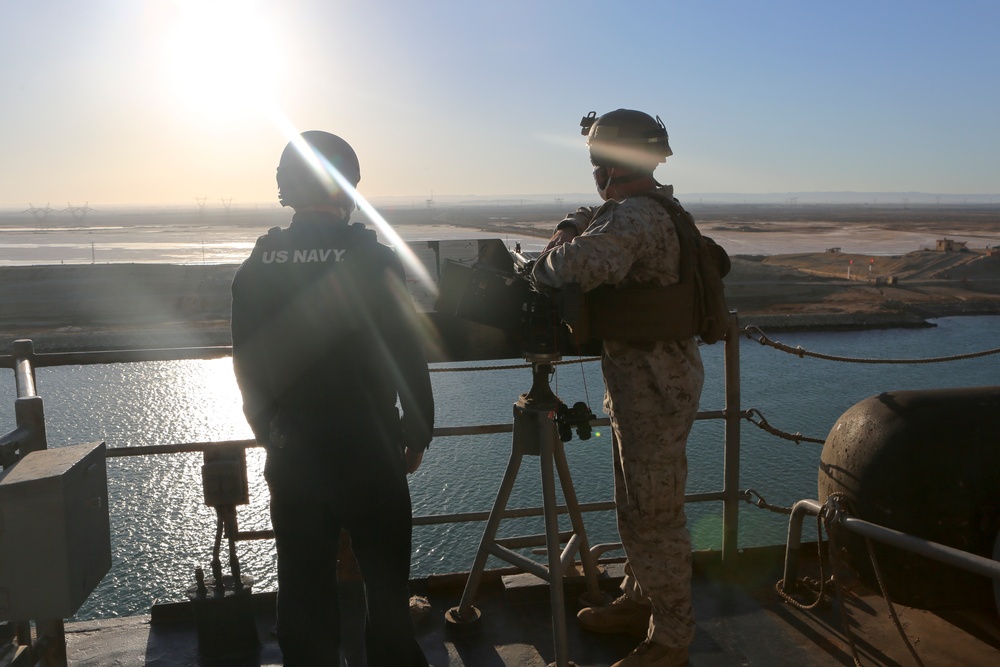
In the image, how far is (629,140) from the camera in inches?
108

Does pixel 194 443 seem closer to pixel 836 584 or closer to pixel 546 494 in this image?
pixel 546 494

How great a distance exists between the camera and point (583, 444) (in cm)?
1523

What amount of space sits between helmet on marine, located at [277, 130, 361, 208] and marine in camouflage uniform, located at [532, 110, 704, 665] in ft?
2.39

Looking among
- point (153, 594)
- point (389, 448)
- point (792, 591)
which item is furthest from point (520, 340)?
point (153, 594)

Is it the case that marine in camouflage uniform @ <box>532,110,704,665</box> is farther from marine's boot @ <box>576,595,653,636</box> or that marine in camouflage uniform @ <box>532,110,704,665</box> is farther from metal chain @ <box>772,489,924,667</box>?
metal chain @ <box>772,489,924,667</box>

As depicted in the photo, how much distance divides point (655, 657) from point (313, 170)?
6.95 ft

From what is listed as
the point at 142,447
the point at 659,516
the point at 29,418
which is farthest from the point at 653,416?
the point at 29,418

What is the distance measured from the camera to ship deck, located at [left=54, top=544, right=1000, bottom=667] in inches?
119

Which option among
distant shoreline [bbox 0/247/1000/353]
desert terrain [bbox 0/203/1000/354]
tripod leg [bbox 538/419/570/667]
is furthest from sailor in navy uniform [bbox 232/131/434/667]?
distant shoreline [bbox 0/247/1000/353]

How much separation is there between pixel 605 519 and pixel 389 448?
10.2m

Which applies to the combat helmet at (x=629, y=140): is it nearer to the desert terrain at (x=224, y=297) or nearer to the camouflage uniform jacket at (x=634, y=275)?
the camouflage uniform jacket at (x=634, y=275)

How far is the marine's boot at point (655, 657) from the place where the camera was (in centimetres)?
280

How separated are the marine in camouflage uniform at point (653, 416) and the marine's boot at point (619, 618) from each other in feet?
1.04

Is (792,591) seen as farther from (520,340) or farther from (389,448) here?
(389,448)
